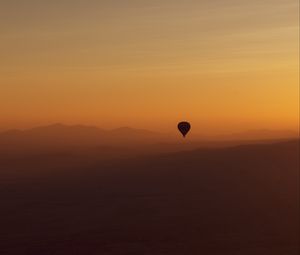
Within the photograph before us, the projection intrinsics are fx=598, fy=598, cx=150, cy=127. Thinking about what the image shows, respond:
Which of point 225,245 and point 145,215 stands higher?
point 145,215

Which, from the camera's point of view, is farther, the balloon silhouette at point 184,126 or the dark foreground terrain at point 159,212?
the dark foreground terrain at point 159,212

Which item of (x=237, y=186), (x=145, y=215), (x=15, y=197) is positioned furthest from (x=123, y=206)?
(x=237, y=186)

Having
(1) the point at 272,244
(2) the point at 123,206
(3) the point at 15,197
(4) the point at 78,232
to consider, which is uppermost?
(3) the point at 15,197

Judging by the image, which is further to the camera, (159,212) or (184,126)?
(159,212)

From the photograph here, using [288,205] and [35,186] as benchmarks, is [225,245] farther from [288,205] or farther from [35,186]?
[35,186]

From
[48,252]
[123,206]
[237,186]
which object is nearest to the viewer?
[48,252]

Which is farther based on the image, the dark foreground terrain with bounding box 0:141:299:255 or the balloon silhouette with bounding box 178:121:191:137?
the dark foreground terrain with bounding box 0:141:299:255

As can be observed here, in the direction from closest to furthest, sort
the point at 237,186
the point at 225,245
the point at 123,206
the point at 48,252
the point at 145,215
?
the point at 48,252, the point at 225,245, the point at 145,215, the point at 123,206, the point at 237,186

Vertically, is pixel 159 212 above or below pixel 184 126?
below
